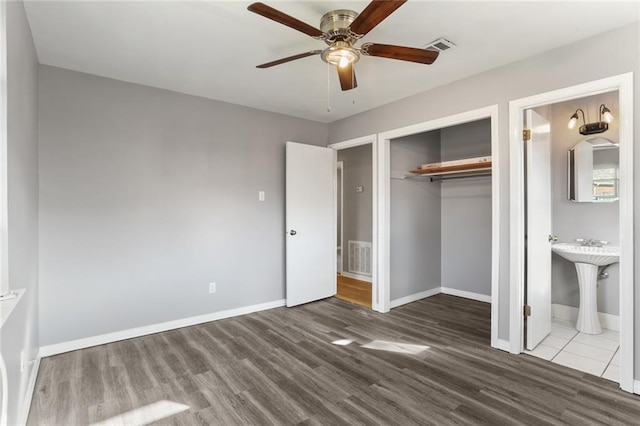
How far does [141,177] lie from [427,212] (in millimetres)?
3651

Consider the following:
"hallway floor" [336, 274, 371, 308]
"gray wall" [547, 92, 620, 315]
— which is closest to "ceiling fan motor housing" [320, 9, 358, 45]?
"gray wall" [547, 92, 620, 315]

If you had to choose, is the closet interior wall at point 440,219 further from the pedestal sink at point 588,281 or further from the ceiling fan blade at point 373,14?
the ceiling fan blade at point 373,14

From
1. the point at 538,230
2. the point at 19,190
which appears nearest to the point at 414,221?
the point at 538,230

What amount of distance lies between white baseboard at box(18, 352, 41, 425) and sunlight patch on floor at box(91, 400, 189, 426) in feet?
1.21

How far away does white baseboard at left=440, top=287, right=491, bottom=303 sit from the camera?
4.32m

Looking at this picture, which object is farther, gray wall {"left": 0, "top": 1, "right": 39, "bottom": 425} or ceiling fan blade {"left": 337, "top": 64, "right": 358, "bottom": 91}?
ceiling fan blade {"left": 337, "top": 64, "right": 358, "bottom": 91}

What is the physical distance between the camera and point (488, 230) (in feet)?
14.2

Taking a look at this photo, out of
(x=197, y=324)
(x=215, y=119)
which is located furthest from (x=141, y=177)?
(x=197, y=324)

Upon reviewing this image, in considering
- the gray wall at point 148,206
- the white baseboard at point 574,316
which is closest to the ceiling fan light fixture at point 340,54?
the gray wall at point 148,206

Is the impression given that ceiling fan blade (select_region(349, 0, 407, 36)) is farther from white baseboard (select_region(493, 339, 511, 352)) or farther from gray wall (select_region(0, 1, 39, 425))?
white baseboard (select_region(493, 339, 511, 352))

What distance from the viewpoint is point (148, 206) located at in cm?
329

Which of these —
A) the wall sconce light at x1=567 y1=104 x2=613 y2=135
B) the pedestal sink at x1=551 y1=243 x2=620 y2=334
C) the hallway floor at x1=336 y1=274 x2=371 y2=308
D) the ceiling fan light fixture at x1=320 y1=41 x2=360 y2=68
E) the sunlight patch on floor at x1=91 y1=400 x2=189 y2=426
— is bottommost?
the sunlight patch on floor at x1=91 y1=400 x2=189 y2=426

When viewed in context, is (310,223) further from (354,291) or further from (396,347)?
(396,347)

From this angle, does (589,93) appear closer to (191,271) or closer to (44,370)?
(191,271)
